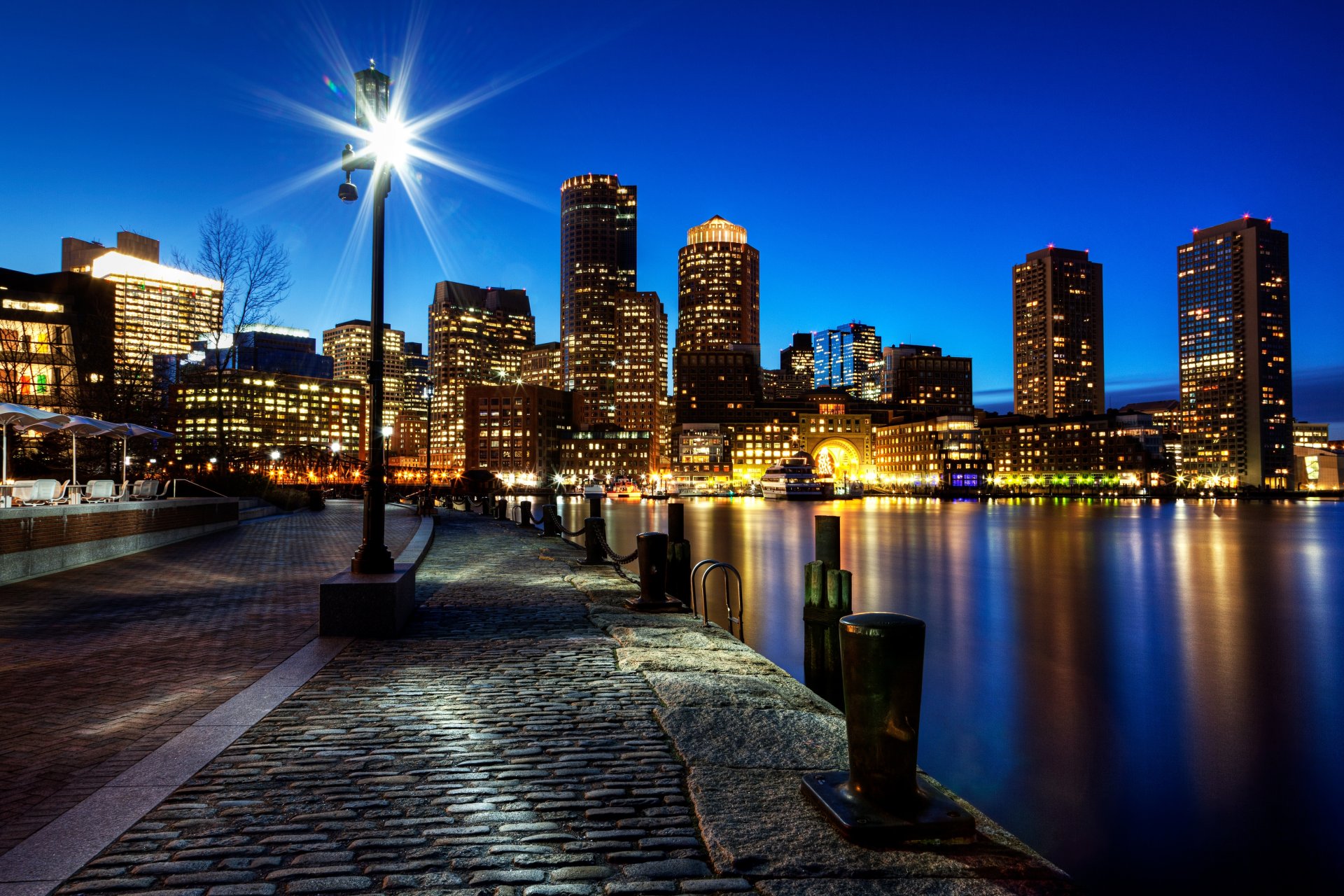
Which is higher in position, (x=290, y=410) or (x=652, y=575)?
(x=290, y=410)

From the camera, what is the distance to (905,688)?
173 inches

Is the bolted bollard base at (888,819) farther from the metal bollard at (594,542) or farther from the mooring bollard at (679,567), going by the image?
the metal bollard at (594,542)

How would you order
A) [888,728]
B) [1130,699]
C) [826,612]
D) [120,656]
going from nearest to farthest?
[888,728], [120,656], [826,612], [1130,699]

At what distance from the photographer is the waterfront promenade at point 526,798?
3.77 meters

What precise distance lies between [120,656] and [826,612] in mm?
8736

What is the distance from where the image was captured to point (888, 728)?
4.42 metres

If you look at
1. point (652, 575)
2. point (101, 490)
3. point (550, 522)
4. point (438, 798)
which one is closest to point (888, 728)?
point (438, 798)

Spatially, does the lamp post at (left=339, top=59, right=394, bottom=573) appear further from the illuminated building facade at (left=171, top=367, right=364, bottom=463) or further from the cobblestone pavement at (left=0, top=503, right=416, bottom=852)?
the illuminated building facade at (left=171, top=367, right=364, bottom=463)

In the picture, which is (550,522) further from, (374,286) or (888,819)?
(888,819)

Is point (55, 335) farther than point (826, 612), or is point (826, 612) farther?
point (55, 335)

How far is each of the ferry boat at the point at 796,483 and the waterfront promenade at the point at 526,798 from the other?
164m

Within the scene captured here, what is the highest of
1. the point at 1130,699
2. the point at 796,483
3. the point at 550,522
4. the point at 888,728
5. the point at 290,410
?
the point at 290,410

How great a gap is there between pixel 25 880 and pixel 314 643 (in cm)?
563

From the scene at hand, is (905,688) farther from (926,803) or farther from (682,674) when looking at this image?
(682,674)
